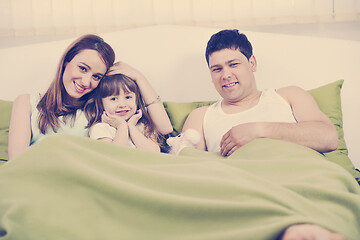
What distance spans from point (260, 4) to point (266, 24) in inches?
5.3

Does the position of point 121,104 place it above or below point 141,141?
above

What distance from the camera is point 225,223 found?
63 cm

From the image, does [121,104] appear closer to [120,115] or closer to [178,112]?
A: [120,115]

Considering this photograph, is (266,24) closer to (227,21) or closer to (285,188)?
(227,21)

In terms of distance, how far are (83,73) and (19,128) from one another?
0.34 m

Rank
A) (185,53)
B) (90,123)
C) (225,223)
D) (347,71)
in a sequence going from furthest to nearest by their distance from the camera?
(185,53)
(347,71)
(90,123)
(225,223)

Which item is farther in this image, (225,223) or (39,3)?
(39,3)

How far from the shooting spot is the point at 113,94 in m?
1.42

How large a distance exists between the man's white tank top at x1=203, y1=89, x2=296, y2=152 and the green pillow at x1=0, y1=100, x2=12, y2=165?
0.81 meters

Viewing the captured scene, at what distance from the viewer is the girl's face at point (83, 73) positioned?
4.70 feet

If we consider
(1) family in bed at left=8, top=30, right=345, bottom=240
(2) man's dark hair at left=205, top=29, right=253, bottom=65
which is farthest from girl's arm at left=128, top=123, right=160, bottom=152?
(2) man's dark hair at left=205, top=29, right=253, bottom=65

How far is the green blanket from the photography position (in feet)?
2.06

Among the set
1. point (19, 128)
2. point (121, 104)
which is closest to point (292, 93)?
point (121, 104)

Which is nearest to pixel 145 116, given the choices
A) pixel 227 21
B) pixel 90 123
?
pixel 90 123
